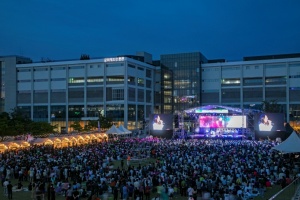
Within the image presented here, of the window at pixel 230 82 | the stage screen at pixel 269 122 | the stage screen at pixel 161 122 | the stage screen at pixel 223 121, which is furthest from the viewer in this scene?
the window at pixel 230 82

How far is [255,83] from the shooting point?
263 feet

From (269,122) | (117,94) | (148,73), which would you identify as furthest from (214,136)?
(148,73)

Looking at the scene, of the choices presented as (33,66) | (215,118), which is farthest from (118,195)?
(33,66)

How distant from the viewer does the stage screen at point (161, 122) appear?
52.8 m

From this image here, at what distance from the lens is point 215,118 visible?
171 ft

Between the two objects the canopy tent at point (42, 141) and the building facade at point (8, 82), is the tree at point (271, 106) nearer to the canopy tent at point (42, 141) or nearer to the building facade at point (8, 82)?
the canopy tent at point (42, 141)

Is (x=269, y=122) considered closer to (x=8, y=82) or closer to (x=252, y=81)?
(x=252, y=81)

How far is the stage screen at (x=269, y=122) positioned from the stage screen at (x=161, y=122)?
12.5 meters

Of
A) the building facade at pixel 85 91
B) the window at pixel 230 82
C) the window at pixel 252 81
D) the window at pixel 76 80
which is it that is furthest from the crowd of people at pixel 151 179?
the window at pixel 230 82

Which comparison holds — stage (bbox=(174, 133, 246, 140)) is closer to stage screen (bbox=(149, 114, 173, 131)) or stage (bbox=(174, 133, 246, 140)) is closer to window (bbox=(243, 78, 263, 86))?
stage screen (bbox=(149, 114, 173, 131))

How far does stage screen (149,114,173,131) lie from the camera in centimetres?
5275

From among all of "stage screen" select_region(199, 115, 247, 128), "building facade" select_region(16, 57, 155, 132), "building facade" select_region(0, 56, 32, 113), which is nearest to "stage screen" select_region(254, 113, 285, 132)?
"stage screen" select_region(199, 115, 247, 128)

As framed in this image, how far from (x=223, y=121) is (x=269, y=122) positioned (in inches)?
274

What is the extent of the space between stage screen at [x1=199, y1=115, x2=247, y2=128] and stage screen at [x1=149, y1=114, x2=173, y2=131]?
4.75 meters
